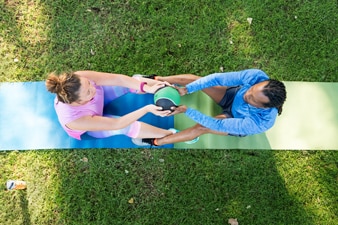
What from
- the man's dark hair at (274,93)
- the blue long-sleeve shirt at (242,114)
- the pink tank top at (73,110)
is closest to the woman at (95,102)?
the pink tank top at (73,110)

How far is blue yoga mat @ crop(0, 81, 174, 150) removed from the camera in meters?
3.92

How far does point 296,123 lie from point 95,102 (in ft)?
8.20

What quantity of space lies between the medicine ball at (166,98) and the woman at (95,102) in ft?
0.18

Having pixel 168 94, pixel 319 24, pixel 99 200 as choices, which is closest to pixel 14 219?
pixel 99 200

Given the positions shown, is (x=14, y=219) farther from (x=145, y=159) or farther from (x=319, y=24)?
(x=319, y=24)

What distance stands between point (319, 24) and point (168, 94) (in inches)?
102

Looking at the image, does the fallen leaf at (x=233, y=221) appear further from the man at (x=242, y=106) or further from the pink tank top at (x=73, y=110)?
the pink tank top at (x=73, y=110)

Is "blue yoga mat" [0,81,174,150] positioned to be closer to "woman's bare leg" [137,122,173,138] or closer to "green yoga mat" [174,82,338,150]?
"woman's bare leg" [137,122,173,138]

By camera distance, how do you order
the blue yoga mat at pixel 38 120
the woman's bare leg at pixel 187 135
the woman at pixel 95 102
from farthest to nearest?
the blue yoga mat at pixel 38 120 < the woman's bare leg at pixel 187 135 < the woman at pixel 95 102

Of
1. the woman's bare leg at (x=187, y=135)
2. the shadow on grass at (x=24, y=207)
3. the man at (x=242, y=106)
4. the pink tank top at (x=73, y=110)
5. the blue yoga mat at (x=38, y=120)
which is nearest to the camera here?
the man at (x=242, y=106)

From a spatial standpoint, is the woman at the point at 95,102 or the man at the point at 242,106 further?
the man at the point at 242,106

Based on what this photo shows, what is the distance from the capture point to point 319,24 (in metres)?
4.43

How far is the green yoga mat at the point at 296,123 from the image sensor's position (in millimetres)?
4023

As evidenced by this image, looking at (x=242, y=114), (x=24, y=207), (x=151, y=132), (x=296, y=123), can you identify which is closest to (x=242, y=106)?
(x=242, y=114)
